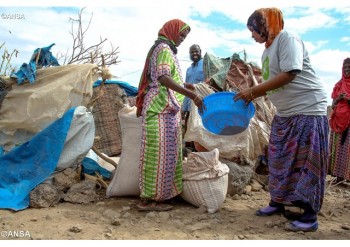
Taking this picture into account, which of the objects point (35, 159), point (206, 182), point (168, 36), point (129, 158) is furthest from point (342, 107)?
point (35, 159)

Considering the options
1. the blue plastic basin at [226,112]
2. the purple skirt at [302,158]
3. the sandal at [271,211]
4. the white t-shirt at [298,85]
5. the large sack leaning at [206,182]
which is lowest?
the sandal at [271,211]

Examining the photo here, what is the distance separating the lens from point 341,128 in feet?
17.3

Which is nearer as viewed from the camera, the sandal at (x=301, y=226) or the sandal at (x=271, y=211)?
the sandal at (x=301, y=226)

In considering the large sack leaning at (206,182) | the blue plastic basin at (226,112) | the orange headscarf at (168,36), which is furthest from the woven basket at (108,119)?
the blue plastic basin at (226,112)

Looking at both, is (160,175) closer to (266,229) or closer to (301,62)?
(266,229)

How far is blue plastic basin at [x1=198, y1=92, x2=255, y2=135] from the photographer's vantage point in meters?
3.16

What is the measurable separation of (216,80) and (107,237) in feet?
9.32

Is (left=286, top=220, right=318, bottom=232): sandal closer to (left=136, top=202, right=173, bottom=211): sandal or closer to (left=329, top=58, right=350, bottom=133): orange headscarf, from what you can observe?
(left=136, top=202, right=173, bottom=211): sandal

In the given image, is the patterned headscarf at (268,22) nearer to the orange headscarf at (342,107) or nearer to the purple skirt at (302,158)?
the purple skirt at (302,158)

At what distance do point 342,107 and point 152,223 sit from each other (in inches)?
133

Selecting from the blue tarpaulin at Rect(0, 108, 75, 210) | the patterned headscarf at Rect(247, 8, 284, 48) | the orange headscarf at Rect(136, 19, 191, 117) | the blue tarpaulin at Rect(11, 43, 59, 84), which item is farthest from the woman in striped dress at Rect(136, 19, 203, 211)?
the blue tarpaulin at Rect(11, 43, 59, 84)

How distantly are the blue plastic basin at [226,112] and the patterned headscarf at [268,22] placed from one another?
1.79ft

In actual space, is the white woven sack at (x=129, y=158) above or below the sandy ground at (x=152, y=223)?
above

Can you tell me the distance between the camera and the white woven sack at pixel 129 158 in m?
3.83
